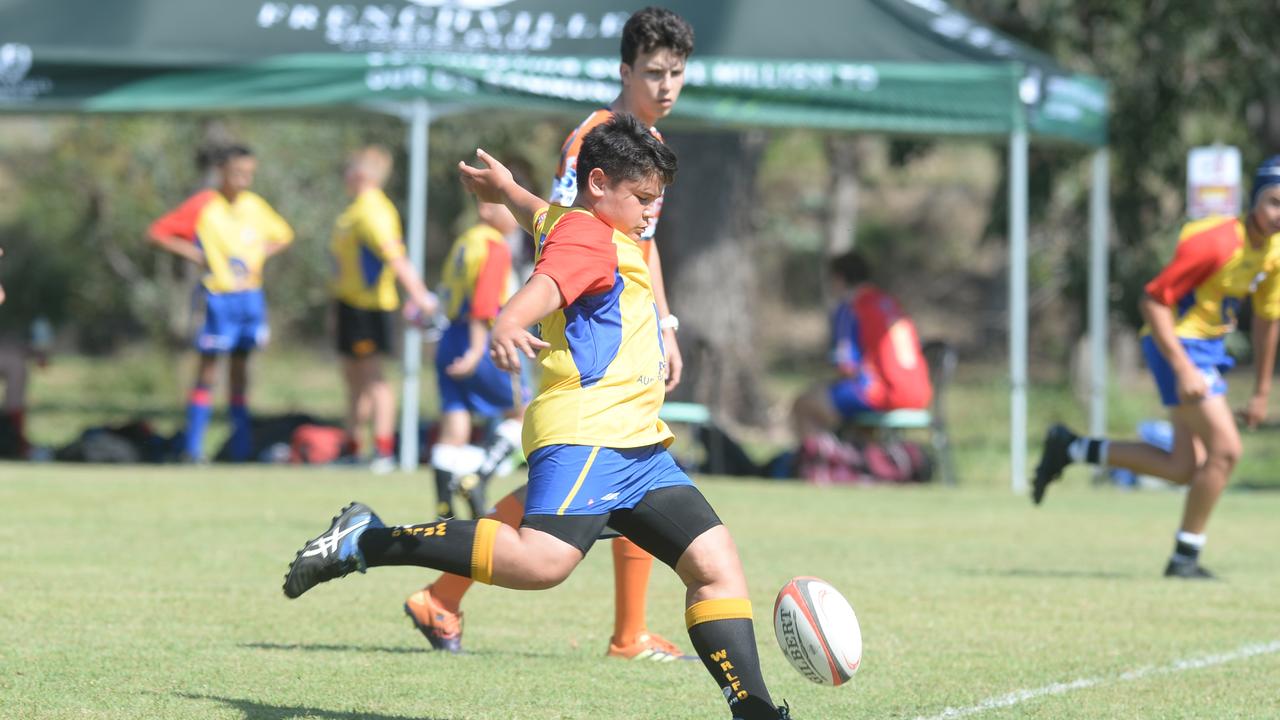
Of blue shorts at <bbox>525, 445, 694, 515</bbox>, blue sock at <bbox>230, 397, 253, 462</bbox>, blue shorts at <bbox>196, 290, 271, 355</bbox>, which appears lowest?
blue sock at <bbox>230, 397, 253, 462</bbox>

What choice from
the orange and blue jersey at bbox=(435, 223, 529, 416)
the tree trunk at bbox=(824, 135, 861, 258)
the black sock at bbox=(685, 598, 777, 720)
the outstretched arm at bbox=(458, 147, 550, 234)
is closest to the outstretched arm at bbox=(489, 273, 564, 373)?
the outstretched arm at bbox=(458, 147, 550, 234)

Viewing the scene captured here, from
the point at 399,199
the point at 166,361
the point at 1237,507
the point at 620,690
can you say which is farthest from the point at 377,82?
the point at 399,199

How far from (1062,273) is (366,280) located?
33.0 ft

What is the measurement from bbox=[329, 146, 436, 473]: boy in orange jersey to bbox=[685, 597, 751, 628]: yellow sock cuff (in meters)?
8.79

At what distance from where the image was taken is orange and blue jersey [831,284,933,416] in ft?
44.4

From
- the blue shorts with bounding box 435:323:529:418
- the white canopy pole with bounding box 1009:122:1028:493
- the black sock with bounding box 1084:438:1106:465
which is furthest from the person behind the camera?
the white canopy pole with bounding box 1009:122:1028:493

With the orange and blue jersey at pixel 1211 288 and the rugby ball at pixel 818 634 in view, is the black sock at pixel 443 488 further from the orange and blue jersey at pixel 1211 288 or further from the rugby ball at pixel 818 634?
the rugby ball at pixel 818 634

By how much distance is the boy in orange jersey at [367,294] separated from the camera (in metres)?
13.4

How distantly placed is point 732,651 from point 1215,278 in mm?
4530

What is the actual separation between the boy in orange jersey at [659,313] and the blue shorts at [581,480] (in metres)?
1.10

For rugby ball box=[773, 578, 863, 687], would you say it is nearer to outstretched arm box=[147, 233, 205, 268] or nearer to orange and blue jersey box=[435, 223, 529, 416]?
orange and blue jersey box=[435, 223, 529, 416]

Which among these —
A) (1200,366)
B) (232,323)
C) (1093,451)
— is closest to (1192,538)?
(1200,366)

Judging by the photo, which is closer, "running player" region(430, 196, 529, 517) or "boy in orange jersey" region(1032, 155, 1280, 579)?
"boy in orange jersey" region(1032, 155, 1280, 579)

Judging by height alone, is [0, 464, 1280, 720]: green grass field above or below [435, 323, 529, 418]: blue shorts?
below
